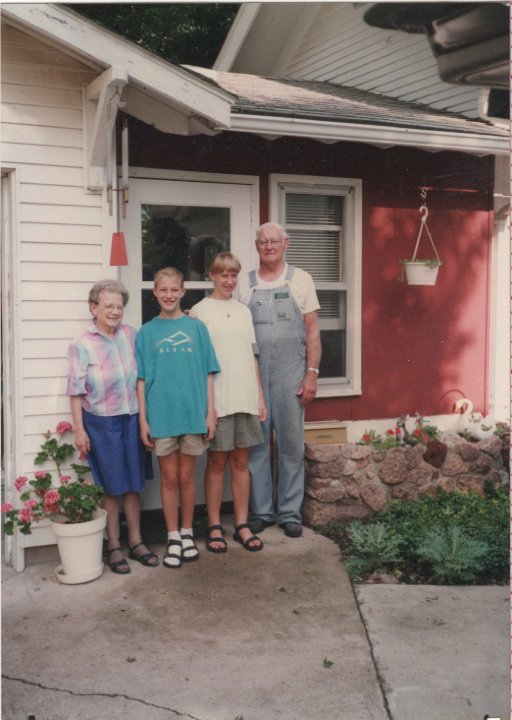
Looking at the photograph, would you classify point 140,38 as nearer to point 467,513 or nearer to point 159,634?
point 467,513

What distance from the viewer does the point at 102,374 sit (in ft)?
14.5

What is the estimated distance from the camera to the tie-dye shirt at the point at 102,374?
4379 millimetres

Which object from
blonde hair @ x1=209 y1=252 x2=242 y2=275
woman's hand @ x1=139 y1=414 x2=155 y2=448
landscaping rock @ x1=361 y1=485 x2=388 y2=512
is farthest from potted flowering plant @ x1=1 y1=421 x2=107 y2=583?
landscaping rock @ x1=361 y1=485 x2=388 y2=512

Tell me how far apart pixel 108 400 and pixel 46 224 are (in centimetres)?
113

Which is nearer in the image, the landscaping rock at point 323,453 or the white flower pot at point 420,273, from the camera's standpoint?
the landscaping rock at point 323,453

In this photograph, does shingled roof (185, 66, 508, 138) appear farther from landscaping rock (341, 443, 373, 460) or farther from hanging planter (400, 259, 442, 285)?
landscaping rock (341, 443, 373, 460)

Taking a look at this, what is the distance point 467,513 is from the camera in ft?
17.7

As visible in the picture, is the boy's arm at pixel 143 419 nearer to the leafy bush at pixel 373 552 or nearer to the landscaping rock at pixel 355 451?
the leafy bush at pixel 373 552

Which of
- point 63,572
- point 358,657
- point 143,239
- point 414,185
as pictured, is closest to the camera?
point 358,657

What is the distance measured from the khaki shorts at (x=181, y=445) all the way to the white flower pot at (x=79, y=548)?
515 millimetres

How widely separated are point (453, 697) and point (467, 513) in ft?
7.89

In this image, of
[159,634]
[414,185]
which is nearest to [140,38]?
[414,185]

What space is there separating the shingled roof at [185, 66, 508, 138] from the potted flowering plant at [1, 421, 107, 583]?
250 centimetres

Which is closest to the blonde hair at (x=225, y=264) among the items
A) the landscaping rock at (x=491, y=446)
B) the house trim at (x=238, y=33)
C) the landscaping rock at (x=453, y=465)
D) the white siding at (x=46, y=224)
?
the white siding at (x=46, y=224)
